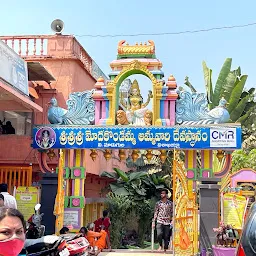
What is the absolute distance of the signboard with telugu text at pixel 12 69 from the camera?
904 cm

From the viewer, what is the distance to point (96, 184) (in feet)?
61.4

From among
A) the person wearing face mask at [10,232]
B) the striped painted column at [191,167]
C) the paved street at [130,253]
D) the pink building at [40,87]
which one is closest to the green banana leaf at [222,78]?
the pink building at [40,87]

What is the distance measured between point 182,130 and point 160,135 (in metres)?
0.53

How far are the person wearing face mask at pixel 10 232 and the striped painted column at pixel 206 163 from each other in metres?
8.63

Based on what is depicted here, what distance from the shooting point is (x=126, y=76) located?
447 inches

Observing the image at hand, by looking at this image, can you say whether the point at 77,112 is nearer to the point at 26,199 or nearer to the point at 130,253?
the point at 26,199

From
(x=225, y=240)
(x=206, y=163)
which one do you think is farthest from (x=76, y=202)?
(x=225, y=240)

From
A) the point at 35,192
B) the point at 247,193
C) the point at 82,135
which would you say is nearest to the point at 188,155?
the point at 247,193

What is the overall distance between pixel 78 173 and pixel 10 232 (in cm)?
872

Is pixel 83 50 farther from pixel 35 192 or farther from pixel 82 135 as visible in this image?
pixel 35 192

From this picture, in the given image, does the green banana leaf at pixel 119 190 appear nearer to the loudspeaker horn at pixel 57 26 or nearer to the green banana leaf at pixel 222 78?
the green banana leaf at pixel 222 78

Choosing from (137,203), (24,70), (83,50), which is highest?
(83,50)

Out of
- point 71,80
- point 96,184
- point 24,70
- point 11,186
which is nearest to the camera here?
point 24,70

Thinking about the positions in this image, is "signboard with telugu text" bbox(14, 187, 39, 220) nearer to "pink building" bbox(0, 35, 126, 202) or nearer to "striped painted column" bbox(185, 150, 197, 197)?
"pink building" bbox(0, 35, 126, 202)
